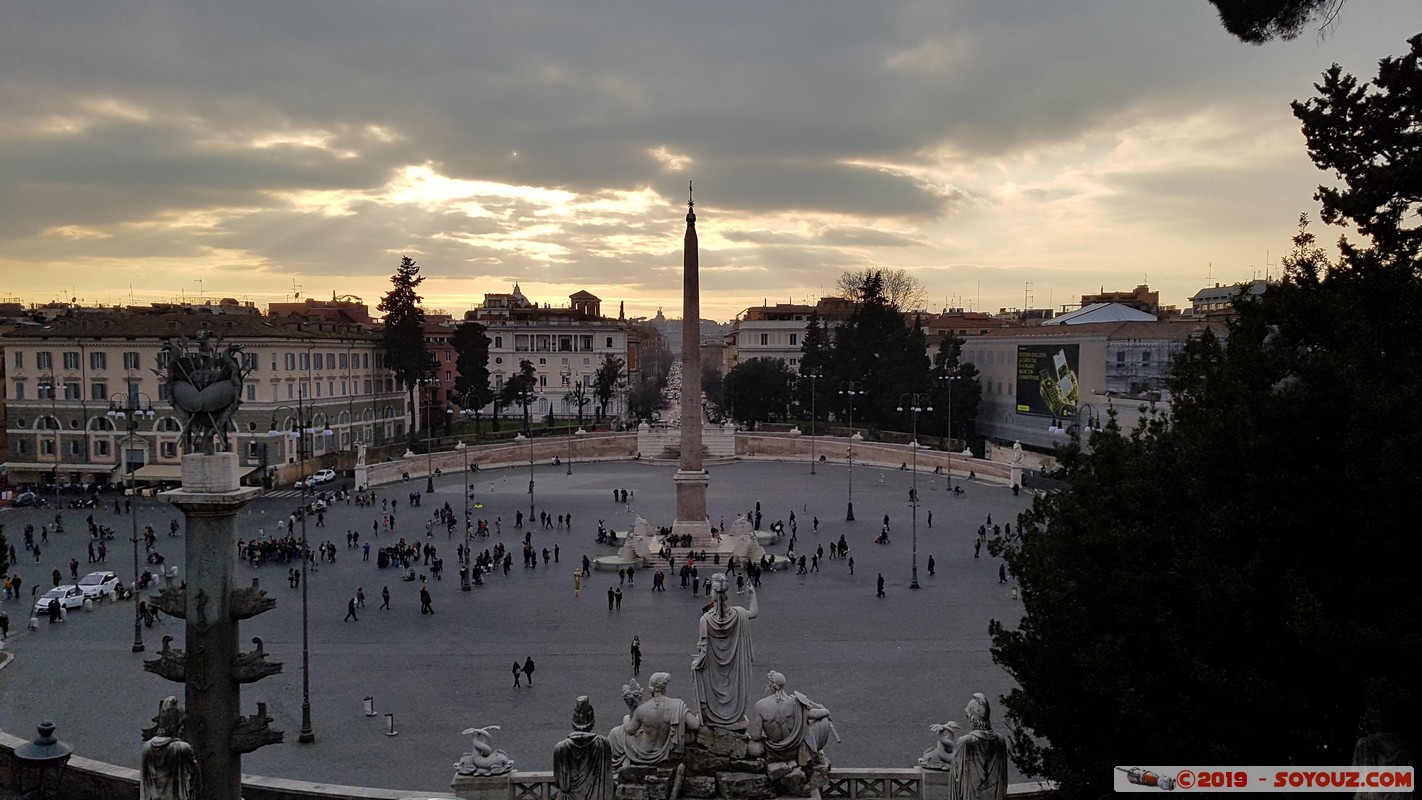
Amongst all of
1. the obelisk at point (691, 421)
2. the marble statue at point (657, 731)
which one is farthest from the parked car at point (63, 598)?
the marble statue at point (657, 731)

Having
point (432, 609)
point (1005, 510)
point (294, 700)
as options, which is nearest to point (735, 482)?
point (1005, 510)

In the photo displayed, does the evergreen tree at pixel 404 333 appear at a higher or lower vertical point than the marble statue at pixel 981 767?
higher

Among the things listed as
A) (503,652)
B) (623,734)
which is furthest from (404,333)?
(623,734)

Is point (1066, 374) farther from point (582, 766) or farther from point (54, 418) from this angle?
point (54, 418)

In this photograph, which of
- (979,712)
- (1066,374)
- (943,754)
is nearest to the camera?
(979,712)

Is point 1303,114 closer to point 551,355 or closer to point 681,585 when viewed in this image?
point 681,585

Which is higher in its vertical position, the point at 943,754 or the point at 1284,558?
the point at 1284,558

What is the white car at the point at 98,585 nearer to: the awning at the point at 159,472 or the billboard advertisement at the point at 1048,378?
the awning at the point at 159,472
